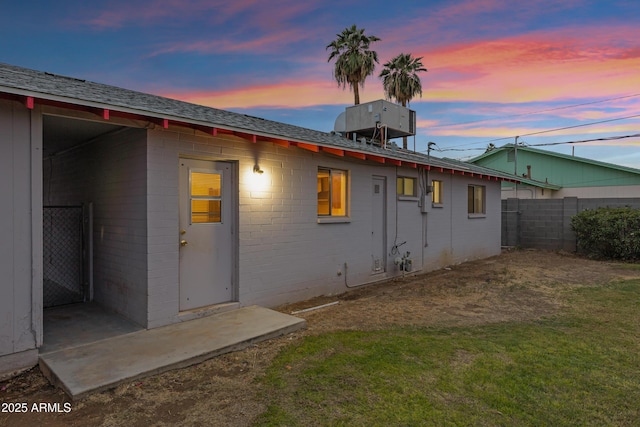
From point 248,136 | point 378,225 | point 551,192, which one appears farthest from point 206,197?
point 551,192

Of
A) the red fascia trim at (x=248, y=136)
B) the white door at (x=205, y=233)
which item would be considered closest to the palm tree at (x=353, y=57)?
the red fascia trim at (x=248, y=136)

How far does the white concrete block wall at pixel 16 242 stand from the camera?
3773mm

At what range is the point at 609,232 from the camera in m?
12.0

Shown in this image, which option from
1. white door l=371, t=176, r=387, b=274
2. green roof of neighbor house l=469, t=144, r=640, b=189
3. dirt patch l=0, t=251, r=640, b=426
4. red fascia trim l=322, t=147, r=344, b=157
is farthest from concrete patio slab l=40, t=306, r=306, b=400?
green roof of neighbor house l=469, t=144, r=640, b=189

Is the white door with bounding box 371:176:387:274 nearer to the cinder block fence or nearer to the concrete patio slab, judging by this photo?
the concrete patio slab

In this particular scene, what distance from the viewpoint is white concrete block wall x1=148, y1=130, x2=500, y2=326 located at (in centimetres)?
510

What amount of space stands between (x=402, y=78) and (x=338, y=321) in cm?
2212

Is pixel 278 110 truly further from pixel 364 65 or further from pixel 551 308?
pixel 551 308

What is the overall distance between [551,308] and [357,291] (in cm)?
356

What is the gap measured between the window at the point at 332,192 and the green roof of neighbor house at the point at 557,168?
1477 cm

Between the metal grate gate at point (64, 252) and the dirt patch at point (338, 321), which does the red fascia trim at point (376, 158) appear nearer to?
the dirt patch at point (338, 321)

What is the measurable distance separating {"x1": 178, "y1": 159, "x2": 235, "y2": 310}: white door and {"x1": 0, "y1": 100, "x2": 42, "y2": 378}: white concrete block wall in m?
1.82

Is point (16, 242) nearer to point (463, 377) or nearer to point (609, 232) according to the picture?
point (463, 377)

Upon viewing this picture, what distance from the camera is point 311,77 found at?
12.9m
